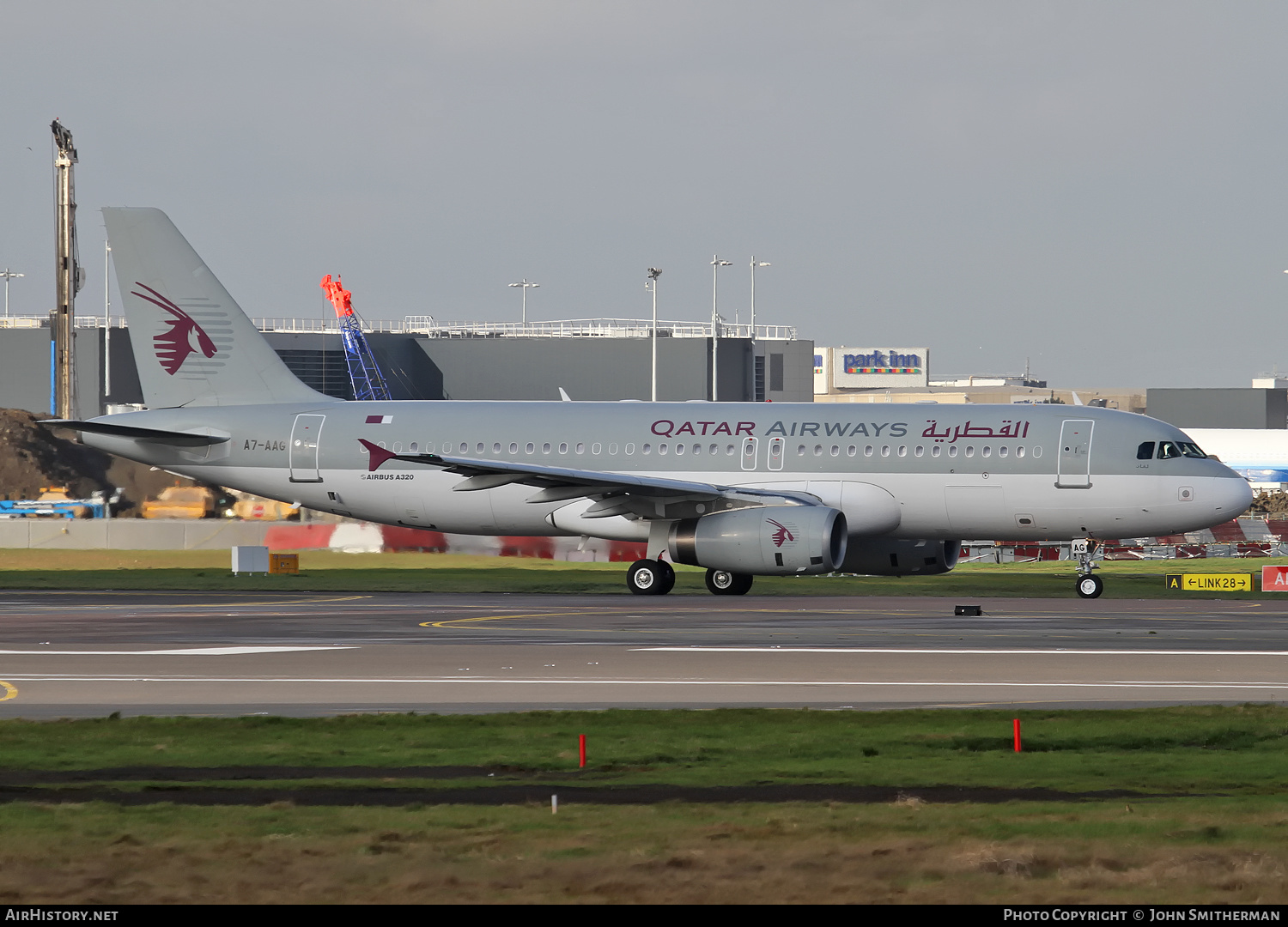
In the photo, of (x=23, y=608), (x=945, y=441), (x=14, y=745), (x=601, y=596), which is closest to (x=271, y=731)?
(x=14, y=745)

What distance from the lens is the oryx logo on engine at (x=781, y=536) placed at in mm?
35156

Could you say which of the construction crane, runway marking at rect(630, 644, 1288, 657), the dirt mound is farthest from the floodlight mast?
runway marking at rect(630, 644, 1288, 657)

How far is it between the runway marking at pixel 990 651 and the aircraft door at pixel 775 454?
47.7 feet

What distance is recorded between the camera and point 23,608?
32969 mm

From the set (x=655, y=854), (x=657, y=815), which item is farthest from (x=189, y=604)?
(x=655, y=854)

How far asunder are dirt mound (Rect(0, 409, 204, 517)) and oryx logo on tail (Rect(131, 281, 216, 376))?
889cm

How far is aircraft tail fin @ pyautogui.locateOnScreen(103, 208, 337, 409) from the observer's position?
1710 inches

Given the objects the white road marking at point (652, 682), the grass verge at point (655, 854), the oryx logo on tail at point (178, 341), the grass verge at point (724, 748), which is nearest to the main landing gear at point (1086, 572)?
the white road marking at point (652, 682)

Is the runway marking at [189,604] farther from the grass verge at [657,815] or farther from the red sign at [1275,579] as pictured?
the red sign at [1275,579]

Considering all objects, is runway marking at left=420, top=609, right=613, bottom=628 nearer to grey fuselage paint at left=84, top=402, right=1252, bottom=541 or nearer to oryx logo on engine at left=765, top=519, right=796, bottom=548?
oryx logo on engine at left=765, top=519, right=796, bottom=548

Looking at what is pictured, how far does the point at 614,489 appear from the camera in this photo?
37469 millimetres

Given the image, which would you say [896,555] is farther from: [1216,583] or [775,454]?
[1216,583]
